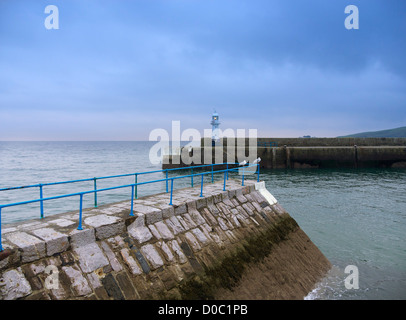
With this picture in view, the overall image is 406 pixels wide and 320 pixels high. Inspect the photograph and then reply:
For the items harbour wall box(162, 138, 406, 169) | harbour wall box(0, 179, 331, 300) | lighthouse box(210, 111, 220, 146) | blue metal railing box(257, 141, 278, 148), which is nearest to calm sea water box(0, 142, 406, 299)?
harbour wall box(0, 179, 331, 300)

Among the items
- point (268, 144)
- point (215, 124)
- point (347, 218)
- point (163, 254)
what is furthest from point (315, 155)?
point (163, 254)

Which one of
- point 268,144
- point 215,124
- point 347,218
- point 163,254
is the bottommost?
point 347,218

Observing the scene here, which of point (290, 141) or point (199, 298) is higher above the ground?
point (290, 141)

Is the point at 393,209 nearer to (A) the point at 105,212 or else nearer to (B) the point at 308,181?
(B) the point at 308,181

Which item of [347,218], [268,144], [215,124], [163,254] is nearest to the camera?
[163,254]

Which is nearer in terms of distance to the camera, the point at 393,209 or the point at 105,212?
the point at 105,212

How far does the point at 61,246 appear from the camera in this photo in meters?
4.00

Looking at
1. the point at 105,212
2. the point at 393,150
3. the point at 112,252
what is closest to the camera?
the point at 112,252

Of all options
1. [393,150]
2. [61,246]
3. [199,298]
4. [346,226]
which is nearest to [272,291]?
[199,298]

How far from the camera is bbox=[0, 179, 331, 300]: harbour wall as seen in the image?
371cm

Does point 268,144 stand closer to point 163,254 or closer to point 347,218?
A: point 347,218

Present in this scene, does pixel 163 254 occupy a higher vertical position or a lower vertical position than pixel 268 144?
lower

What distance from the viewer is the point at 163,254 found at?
495 cm
